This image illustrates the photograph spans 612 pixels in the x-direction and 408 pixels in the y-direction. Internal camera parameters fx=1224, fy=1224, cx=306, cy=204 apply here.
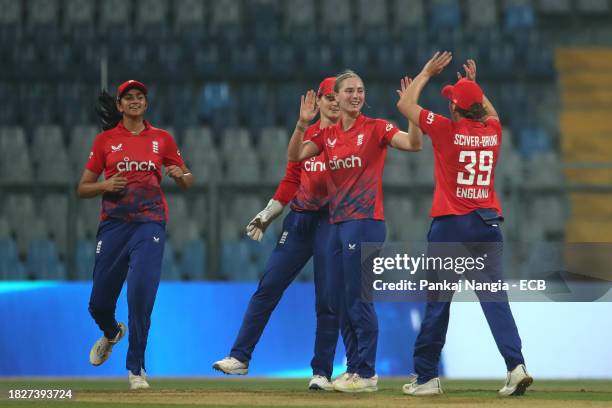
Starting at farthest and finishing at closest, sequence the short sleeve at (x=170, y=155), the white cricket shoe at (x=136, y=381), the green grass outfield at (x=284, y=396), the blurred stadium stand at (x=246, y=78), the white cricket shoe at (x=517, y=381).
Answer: the blurred stadium stand at (x=246, y=78)
the short sleeve at (x=170, y=155)
the white cricket shoe at (x=136, y=381)
the white cricket shoe at (x=517, y=381)
the green grass outfield at (x=284, y=396)

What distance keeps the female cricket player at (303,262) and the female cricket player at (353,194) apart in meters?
0.19

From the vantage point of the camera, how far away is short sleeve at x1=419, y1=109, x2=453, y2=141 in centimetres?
791

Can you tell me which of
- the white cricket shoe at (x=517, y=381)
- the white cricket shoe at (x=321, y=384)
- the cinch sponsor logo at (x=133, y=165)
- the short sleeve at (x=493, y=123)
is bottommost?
the white cricket shoe at (x=321, y=384)

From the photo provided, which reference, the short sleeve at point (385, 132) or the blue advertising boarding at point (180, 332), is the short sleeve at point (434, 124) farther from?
the blue advertising boarding at point (180, 332)

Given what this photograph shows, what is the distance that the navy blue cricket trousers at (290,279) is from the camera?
8.58 m

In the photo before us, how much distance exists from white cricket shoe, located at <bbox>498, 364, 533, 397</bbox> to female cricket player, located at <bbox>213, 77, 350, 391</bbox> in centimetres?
129

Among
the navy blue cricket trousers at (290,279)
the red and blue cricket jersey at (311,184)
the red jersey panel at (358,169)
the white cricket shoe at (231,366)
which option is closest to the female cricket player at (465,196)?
the red jersey panel at (358,169)

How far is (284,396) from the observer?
8.20m

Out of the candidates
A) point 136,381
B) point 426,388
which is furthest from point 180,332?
point 426,388

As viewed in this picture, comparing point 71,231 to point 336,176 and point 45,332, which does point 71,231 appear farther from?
point 336,176

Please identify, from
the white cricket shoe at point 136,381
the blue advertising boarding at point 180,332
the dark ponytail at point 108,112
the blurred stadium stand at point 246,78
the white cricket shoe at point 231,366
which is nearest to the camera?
the white cricket shoe at point 231,366

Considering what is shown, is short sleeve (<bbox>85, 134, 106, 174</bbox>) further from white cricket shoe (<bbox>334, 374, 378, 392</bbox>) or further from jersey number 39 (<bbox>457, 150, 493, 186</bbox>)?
jersey number 39 (<bbox>457, 150, 493, 186</bbox>)

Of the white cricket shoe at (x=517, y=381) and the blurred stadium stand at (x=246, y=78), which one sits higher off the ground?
the blurred stadium stand at (x=246, y=78)

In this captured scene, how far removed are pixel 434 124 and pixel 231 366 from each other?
2232 mm
